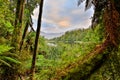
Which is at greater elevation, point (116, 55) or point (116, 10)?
point (116, 10)

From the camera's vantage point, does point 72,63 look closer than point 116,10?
No

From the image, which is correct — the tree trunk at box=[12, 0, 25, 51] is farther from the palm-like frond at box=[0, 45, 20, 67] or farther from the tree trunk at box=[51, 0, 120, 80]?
the tree trunk at box=[51, 0, 120, 80]

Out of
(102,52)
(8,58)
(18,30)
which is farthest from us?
(18,30)

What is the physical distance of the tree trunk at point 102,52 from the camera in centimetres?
317

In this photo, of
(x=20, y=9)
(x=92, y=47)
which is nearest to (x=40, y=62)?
(x=20, y=9)

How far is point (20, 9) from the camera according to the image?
12.9m

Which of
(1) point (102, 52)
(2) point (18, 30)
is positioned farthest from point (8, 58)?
(1) point (102, 52)

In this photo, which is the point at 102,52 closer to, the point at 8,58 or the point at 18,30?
the point at 8,58

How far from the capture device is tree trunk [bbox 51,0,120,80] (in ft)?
10.4

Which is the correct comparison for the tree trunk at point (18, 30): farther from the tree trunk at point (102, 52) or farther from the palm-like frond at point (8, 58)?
the tree trunk at point (102, 52)

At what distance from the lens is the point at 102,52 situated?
10.6 ft

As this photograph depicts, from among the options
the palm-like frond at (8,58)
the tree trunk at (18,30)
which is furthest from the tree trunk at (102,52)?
the tree trunk at (18,30)

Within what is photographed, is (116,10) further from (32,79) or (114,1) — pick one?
(32,79)

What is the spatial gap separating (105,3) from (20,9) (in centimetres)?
970
